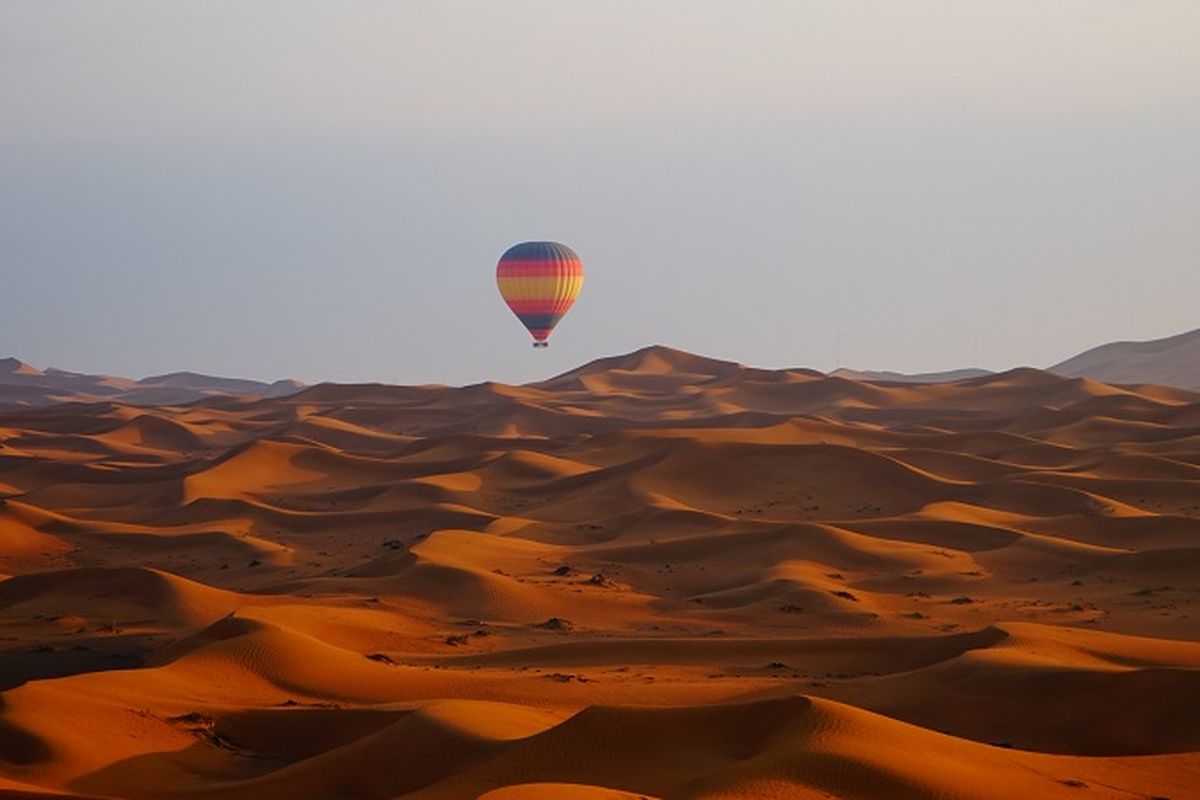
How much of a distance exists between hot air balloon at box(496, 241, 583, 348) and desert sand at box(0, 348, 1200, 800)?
1650 cm

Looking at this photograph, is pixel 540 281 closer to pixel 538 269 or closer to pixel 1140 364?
pixel 538 269

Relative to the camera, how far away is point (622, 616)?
98.0 feet

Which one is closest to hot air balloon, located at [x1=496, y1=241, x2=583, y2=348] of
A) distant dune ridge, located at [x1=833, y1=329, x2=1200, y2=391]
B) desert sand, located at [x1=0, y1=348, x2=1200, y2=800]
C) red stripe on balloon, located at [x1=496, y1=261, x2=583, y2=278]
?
red stripe on balloon, located at [x1=496, y1=261, x2=583, y2=278]

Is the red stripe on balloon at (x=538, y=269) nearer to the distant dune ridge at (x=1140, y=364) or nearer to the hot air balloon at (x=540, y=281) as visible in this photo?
the hot air balloon at (x=540, y=281)

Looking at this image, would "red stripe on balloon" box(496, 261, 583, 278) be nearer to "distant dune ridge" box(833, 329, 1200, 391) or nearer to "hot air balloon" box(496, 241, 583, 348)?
"hot air balloon" box(496, 241, 583, 348)

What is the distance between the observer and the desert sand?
16406mm

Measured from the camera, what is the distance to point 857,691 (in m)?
20.5

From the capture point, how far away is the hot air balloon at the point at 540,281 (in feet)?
268

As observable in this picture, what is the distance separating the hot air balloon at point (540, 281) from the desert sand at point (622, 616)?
1650 centimetres

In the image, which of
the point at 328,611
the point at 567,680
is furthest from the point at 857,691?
the point at 328,611

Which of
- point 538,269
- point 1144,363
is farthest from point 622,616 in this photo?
point 1144,363

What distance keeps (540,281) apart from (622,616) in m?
52.3

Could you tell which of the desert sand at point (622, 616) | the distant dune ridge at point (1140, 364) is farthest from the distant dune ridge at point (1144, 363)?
the desert sand at point (622, 616)

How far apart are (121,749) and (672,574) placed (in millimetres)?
16544
